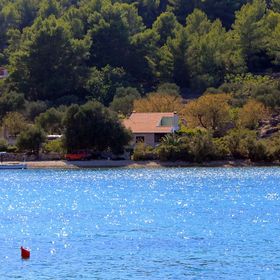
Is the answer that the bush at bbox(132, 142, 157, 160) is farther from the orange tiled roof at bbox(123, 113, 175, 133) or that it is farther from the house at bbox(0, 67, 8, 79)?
the house at bbox(0, 67, 8, 79)

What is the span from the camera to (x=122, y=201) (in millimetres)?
61406

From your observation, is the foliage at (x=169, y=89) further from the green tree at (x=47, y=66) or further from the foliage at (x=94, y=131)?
the foliage at (x=94, y=131)

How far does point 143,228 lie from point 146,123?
186ft

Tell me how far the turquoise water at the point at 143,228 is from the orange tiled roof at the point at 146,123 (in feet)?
69.4

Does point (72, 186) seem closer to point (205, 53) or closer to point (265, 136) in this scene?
point (265, 136)

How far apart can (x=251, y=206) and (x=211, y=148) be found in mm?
35093

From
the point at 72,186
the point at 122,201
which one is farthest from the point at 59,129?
the point at 122,201

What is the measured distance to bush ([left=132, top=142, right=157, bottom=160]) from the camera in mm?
93875

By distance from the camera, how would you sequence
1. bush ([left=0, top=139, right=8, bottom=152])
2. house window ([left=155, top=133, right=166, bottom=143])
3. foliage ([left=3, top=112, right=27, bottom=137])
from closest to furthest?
house window ([left=155, top=133, right=166, bottom=143]) → bush ([left=0, top=139, right=8, bottom=152]) → foliage ([left=3, top=112, right=27, bottom=137])

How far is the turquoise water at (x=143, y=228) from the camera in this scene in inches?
1398

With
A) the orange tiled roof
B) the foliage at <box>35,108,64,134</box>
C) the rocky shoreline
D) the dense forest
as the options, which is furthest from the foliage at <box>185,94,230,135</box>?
the foliage at <box>35,108,64,134</box>

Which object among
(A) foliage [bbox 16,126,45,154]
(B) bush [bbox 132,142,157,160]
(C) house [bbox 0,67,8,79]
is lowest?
(B) bush [bbox 132,142,157,160]

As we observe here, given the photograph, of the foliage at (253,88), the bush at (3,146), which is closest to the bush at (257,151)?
the foliage at (253,88)

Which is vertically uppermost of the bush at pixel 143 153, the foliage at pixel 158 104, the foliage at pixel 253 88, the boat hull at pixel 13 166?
the foliage at pixel 253 88
